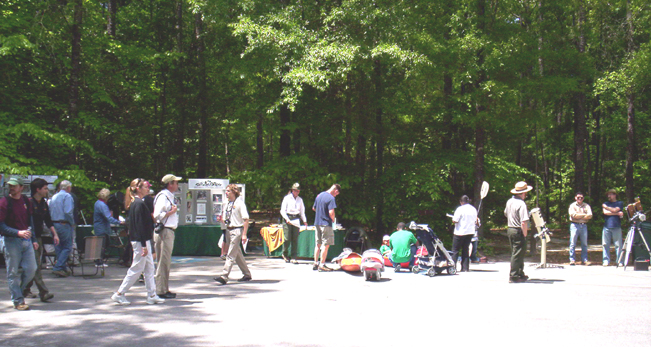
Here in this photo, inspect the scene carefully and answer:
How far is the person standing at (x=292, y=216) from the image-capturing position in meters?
15.2

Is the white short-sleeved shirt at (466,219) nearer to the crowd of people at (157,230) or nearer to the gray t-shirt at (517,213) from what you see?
the crowd of people at (157,230)

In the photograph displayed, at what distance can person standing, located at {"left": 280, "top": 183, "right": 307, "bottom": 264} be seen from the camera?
50.0ft

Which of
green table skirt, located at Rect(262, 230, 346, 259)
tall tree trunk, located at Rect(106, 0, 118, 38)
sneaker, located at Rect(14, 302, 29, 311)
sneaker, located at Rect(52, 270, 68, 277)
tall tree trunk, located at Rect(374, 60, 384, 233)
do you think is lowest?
sneaker, located at Rect(14, 302, 29, 311)

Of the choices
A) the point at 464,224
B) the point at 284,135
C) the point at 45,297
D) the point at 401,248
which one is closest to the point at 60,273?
the point at 45,297

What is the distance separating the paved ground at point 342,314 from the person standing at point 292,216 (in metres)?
3.51

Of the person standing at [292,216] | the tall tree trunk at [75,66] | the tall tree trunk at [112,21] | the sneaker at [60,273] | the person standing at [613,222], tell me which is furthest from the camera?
the tall tree trunk at [112,21]

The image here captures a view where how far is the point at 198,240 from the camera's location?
1672 cm

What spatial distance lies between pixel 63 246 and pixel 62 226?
424 millimetres

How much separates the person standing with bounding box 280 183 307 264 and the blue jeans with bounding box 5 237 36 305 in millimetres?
7754

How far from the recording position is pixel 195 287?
1053cm

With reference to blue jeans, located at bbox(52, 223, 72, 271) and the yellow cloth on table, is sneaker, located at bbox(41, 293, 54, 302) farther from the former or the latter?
the yellow cloth on table

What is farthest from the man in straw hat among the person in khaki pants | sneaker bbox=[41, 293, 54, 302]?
sneaker bbox=[41, 293, 54, 302]

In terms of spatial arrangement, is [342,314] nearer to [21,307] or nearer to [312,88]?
[21,307]

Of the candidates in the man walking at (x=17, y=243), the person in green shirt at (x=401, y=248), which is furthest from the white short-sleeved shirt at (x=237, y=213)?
the person in green shirt at (x=401, y=248)
